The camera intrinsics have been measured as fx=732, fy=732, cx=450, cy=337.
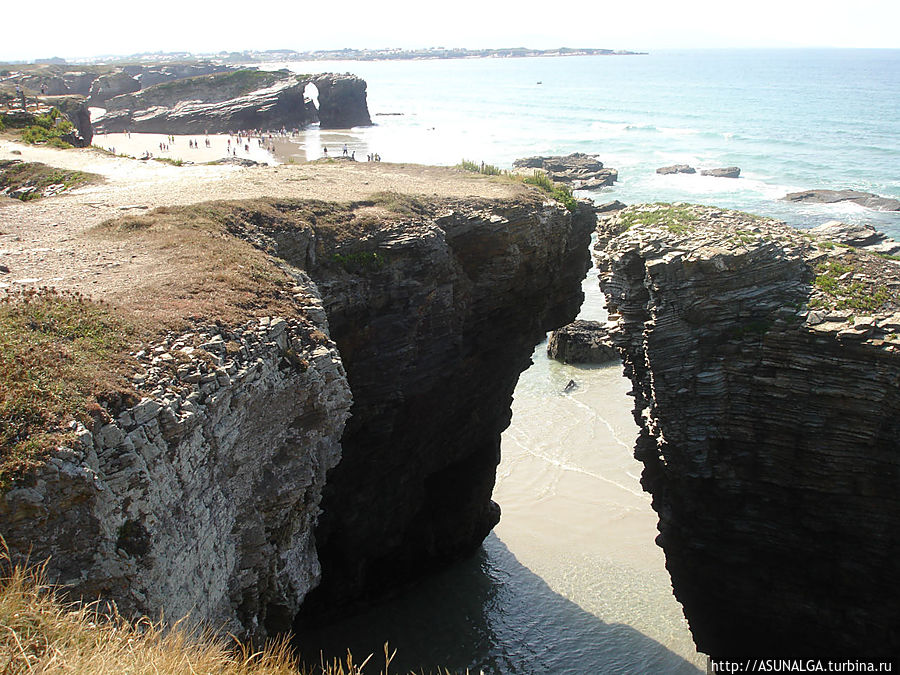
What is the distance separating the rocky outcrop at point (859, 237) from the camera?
47625 millimetres

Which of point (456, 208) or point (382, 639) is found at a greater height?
point (456, 208)

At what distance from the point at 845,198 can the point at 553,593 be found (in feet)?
182

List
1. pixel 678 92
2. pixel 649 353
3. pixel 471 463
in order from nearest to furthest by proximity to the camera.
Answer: pixel 649 353 < pixel 471 463 < pixel 678 92

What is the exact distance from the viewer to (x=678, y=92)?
6634 inches

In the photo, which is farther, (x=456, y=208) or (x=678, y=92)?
(x=678, y=92)

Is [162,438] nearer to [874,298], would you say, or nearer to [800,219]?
[874,298]

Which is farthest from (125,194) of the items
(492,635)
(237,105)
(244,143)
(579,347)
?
(237,105)

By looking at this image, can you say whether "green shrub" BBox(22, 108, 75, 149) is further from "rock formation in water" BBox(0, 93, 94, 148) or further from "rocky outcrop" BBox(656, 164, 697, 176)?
"rocky outcrop" BBox(656, 164, 697, 176)

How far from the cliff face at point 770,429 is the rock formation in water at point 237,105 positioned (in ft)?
272

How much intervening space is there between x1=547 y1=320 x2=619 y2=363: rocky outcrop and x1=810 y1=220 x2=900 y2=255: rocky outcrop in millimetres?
18673

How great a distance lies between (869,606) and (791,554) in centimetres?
190

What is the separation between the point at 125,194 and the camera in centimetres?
2383

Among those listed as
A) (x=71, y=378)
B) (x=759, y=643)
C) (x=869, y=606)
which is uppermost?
(x=71, y=378)

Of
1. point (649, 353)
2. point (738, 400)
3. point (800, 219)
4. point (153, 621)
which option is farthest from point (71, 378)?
point (800, 219)
